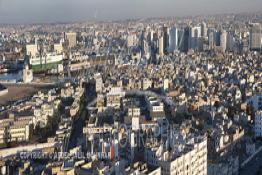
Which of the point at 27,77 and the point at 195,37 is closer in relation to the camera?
the point at 27,77

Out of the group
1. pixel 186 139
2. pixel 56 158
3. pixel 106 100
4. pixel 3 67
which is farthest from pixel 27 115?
pixel 3 67

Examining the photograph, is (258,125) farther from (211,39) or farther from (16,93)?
(211,39)

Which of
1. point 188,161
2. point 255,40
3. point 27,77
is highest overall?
point 255,40

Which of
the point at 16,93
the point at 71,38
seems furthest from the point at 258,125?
the point at 71,38

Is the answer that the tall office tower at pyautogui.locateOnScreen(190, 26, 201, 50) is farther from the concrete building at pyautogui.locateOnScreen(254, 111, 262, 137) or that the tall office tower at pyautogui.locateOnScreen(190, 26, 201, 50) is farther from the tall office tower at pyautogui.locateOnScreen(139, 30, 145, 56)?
the concrete building at pyautogui.locateOnScreen(254, 111, 262, 137)

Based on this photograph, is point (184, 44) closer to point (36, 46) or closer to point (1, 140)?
point (36, 46)

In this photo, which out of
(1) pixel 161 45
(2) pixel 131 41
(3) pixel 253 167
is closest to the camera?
(3) pixel 253 167

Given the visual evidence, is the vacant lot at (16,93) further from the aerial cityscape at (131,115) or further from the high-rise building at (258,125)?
the high-rise building at (258,125)
